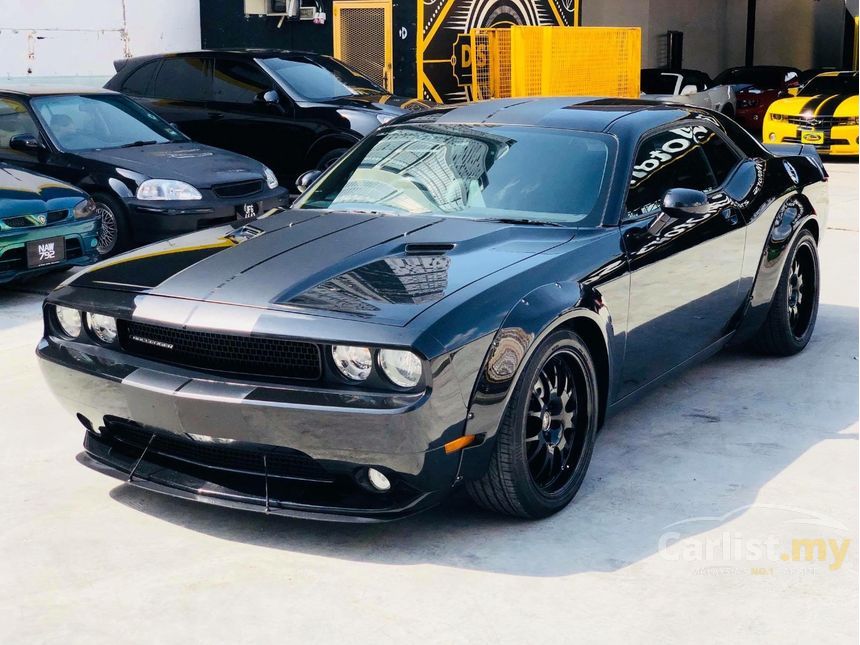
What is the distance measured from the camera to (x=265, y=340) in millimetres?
3637

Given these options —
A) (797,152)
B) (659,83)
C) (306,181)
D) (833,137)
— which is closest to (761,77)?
(659,83)

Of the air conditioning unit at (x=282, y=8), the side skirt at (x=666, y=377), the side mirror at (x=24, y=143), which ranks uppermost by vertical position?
the air conditioning unit at (x=282, y=8)

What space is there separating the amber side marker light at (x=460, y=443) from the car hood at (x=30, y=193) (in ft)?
16.2

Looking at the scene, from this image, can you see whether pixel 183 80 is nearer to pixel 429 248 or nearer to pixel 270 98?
pixel 270 98

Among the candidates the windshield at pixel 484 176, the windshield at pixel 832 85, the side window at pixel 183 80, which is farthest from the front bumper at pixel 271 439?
the windshield at pixel 832 85

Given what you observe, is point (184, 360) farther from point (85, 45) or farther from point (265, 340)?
point (85, 45)

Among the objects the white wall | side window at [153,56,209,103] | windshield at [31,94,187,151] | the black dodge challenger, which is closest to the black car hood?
windshield at [31,94,187,151]

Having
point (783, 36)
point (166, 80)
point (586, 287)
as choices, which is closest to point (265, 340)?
point (586, 287)

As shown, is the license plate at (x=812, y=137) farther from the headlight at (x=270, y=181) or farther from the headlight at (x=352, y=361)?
the headlight at (x=352, y=361)

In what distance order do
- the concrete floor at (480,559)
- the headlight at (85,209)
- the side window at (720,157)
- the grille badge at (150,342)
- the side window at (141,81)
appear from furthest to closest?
1. the side window at (141,81)
2. the headlight at (85,209)
3. the side window at (720,157)
4. the grille badge at (150,342)
5. the concrete floor at (480,559)

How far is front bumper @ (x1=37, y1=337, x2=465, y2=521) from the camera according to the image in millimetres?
3498

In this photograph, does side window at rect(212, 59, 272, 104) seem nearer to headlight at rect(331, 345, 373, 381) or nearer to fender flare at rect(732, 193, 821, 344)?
fender flare at rect(732, 193, 821, 344)

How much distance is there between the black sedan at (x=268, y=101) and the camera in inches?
452

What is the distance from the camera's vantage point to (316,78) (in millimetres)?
12039
